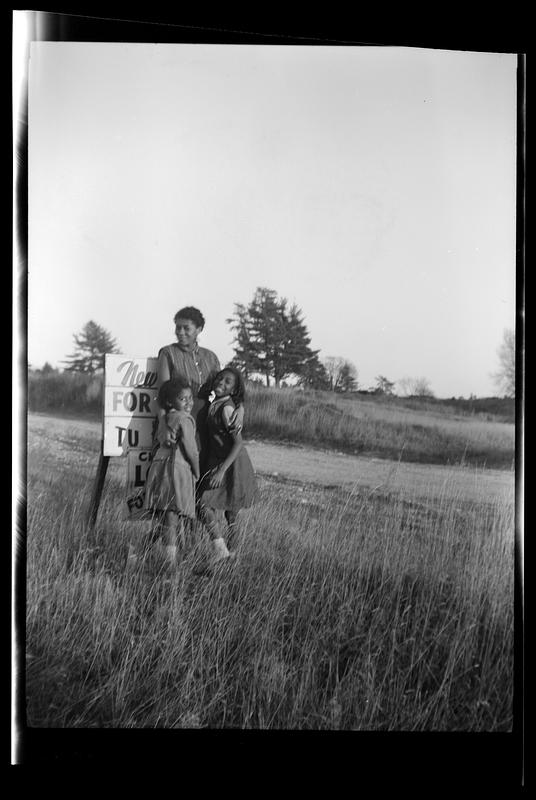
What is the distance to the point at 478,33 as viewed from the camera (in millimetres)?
2797

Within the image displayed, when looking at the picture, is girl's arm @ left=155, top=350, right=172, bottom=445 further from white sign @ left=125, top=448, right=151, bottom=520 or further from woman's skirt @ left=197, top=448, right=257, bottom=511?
woman's skirt @ left=197, top=448, right=257, bottom=511

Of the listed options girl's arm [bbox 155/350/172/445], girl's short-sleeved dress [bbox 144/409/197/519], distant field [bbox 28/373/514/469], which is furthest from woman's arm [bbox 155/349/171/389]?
distant field [bbox 28/373/514/469]

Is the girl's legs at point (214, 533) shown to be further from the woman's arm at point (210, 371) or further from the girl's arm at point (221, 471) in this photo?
the woman's arm at point (210, 371)

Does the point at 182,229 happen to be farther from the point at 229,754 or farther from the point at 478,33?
the point at 229,754

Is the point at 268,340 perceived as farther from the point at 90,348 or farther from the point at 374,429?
the point at 90,348

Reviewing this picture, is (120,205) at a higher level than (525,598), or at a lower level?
higher

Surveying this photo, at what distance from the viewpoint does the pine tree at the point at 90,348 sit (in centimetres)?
283

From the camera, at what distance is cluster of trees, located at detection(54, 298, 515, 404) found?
2.86 meters

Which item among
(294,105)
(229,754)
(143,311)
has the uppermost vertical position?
(294,105)

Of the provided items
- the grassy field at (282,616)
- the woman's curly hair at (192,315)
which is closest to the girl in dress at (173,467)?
the grassy field at (282,616)

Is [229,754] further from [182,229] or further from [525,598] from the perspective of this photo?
[182,229]

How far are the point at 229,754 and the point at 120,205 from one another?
225cm

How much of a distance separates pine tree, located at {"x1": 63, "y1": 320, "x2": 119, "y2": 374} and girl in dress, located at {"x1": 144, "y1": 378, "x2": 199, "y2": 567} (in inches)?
10.8

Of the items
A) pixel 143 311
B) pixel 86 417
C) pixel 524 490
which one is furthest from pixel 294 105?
pixel 524 490
